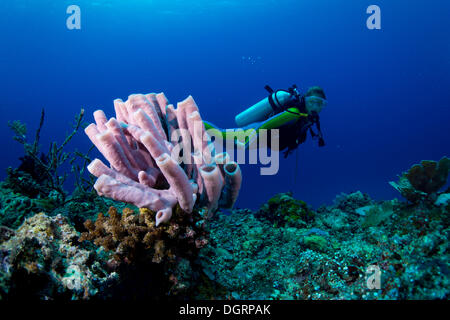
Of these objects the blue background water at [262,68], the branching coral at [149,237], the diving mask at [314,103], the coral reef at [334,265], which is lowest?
the coral reef at [334,265]

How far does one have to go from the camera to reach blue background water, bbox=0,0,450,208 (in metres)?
52.7

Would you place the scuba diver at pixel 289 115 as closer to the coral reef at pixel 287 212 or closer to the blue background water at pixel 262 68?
the coral reef at pixel 287 212

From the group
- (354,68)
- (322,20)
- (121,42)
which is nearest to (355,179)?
(354,68)

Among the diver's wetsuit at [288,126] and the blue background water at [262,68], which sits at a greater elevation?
the blue background water at [262,68]

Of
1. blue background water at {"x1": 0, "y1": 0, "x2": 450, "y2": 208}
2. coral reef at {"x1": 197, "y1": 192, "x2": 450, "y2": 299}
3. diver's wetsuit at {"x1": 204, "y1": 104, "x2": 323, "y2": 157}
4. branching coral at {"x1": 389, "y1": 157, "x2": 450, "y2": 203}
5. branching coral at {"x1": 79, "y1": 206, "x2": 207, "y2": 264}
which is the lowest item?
coral reef at {"x1": 197, "y1": 192, "x2": 450, "y2": 299}

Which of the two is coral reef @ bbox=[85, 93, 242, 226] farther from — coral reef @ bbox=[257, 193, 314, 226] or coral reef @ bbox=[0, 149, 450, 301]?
coral reef @ bbox=[257, 193, 314, 226]

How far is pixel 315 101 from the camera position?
5.89 m

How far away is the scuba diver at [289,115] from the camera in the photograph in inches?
217

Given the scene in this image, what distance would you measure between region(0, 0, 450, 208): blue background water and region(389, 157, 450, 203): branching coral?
154 ft

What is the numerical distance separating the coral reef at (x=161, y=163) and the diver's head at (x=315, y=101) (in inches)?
169

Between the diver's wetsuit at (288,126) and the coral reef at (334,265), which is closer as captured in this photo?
the coral reef at (334,265)

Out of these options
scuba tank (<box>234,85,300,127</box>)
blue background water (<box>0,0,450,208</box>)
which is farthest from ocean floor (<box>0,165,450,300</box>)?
blue background water (<box>0,0,450,208</box>)

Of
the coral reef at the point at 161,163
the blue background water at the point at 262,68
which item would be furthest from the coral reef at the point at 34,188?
the blue background water at the point at 262,68

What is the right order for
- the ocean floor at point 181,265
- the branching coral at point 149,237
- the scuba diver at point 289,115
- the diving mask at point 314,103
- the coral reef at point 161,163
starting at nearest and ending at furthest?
the ocean floor at point 181,265 < the coral reef at point 161,163 < the branching coral at point 149,237 < the scuba diver at point 289,115 < the diving mask at point 314,103
